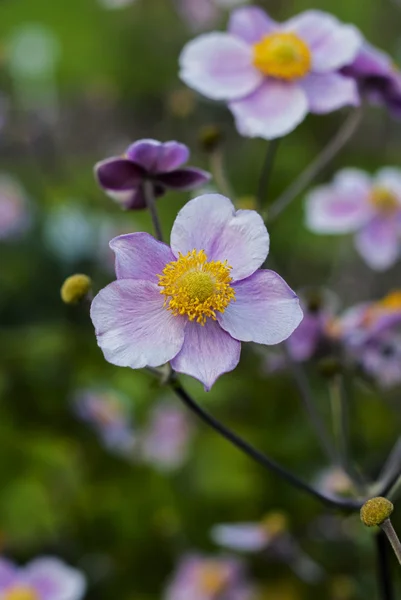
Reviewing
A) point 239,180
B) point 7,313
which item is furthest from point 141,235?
point 239,180

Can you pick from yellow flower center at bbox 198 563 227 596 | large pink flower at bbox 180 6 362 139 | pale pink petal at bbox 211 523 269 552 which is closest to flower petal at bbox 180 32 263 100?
large pink flower at bbox 180 6 362 139

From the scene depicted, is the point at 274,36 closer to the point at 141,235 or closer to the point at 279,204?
the point at 279,204

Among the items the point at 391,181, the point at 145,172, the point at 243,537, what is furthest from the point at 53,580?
→ the point at 391,181

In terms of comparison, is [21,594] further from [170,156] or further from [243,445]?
[170,156]

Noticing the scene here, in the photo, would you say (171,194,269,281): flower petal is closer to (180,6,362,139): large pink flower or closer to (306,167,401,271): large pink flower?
(180,6,362,139): large pink flower

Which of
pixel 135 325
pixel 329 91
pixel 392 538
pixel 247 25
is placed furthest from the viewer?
pixel 247 25

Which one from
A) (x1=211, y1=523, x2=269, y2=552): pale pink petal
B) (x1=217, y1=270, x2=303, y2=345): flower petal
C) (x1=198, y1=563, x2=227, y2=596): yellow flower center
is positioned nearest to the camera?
(x1=217, y1=270, x2=303, y2=345): flower petal

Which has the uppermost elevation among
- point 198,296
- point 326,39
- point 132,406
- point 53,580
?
point 326,39
